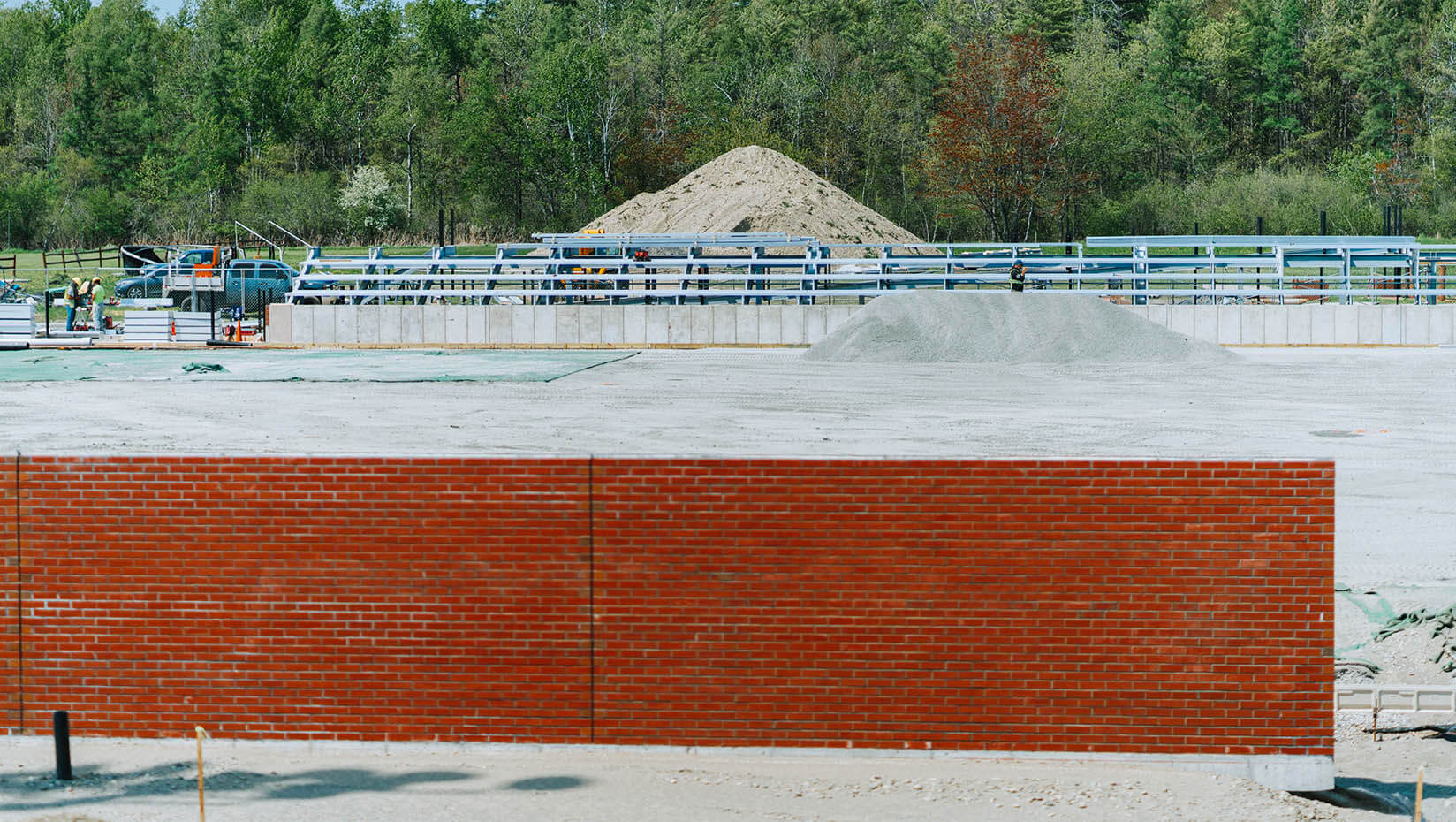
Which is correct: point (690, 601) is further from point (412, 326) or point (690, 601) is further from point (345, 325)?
point (345, 325)

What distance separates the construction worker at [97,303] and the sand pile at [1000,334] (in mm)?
15717

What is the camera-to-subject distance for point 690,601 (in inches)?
382

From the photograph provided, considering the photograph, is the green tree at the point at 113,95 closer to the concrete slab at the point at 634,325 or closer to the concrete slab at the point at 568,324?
the concrete slab at the point at 568,324

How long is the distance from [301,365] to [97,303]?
27.3 feet

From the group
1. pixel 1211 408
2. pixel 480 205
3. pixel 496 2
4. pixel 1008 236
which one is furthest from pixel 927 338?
pixel 496 2

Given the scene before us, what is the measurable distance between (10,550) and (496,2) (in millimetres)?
102006

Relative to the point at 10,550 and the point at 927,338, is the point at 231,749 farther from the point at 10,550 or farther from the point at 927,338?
the point at 927,338

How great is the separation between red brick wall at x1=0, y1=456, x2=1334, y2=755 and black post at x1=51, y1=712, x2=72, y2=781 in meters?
0.81

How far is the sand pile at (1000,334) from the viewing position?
27.6m

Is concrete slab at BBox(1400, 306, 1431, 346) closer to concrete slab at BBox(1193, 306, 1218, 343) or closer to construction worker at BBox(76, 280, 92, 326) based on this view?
concrete slab at BBox(1193, 306, 1218, 343)

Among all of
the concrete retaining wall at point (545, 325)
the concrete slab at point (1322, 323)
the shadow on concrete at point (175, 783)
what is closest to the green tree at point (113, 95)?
the concrete retaining wall at point (545, 325)

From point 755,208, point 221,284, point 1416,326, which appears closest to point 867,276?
point 1416,326

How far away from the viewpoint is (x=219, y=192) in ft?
315

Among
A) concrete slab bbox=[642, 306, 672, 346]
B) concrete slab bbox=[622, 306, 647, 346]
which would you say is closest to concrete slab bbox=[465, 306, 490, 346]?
concrete slab bbox=[622, 306, 647, 346]
